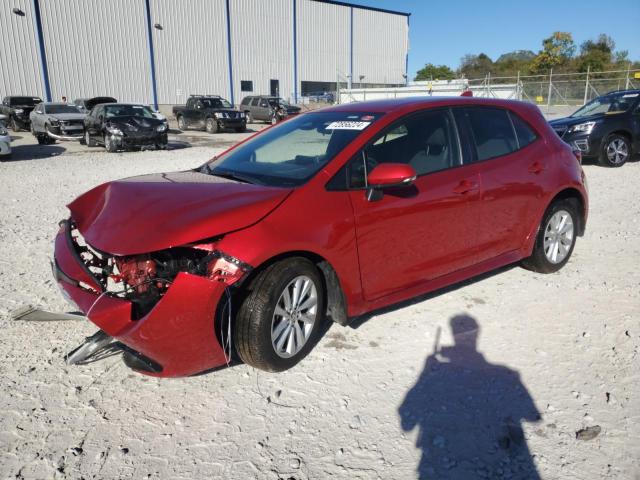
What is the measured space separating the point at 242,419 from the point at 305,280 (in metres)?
0.89

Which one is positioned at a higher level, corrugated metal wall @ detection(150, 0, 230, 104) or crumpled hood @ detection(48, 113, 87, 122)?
corrugated metal wall @ detection(150, 0, 230, 104)

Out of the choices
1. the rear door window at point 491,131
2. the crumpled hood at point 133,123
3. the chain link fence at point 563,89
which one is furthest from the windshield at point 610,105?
the chain link fence at point 563,89

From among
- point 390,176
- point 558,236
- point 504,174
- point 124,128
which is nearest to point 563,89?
point 124,128

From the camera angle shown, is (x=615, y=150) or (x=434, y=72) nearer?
(x=615, y=150)

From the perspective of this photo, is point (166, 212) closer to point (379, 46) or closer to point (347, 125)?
point (347, 125)

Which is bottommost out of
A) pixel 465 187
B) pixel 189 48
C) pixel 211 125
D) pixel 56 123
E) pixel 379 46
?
pixel 211 125

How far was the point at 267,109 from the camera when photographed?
91.8 ft

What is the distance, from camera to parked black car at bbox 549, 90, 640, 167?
1131cm

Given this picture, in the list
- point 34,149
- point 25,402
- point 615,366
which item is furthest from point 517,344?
point 34,149

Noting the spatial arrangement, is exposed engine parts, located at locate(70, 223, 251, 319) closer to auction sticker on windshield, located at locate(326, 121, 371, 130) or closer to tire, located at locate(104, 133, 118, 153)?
auction sticker on windshield, located at locate(326, 121, 371, 130)

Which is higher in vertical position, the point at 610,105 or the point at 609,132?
the point at 610,105

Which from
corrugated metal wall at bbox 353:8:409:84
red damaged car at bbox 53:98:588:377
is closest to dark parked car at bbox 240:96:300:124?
corrugated metal wall at bbox 353:8:409:84

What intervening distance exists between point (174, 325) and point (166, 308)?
0.10 m

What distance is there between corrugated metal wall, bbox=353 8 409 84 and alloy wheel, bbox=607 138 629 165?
4093 cm
